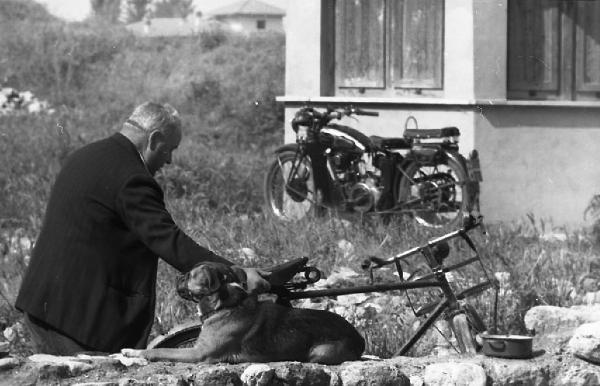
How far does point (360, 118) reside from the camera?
46.4 feet

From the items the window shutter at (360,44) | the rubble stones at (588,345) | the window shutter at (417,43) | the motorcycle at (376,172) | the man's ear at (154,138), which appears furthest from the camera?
the window shutter at (360,44)

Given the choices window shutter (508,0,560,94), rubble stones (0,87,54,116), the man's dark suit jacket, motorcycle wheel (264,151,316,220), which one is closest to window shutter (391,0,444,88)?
window shutter (508,0,560,94)

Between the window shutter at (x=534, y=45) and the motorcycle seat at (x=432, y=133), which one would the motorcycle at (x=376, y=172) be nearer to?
the motorcycle seat at (x=432, y=133)

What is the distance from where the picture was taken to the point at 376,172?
1312 centimetres

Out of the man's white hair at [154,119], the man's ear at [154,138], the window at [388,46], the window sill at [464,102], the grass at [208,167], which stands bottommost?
the grass at [208,167]

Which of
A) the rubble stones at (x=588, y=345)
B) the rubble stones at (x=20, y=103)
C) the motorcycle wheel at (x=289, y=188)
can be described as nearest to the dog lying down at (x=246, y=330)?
the rubble stones at (x=588, y=345)

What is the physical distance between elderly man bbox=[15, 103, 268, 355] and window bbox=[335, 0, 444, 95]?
785 centimetres

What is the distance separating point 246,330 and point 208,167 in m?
10.9

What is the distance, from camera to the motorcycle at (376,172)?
40.3ft

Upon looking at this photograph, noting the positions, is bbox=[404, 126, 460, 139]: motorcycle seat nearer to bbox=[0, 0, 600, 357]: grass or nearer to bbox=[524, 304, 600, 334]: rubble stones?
bbox=[0, 0, 600, 357]: grass

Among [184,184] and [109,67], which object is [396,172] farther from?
[109,67]

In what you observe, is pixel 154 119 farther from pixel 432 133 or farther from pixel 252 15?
→ pixel 252 15

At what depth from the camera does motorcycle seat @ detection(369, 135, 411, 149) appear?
12.6 metres

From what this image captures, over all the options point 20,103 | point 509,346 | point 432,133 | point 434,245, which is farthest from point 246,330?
point 20,103
